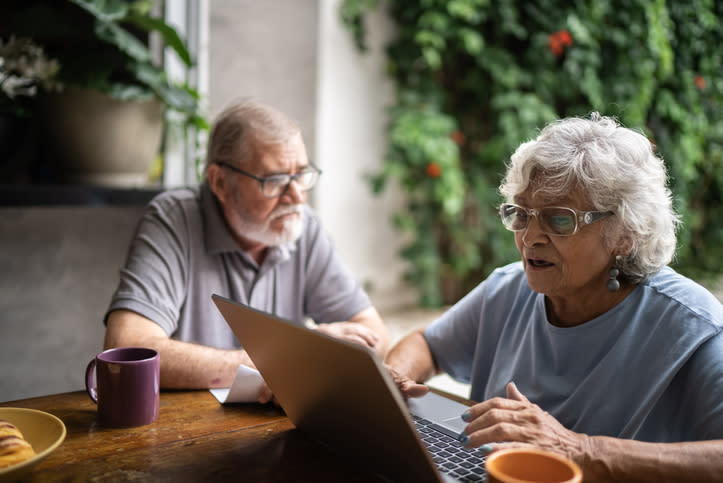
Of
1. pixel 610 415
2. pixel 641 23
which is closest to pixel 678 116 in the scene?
pixel 641 23

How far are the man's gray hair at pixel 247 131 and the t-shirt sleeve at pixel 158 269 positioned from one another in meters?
0.21

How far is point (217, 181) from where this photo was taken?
1752 millimetres

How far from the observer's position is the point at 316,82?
151 inches

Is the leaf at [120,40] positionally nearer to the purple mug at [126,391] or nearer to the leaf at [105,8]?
the leaf at [105,8]

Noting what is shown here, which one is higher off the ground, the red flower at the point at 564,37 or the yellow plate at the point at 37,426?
the red flower at the point at 564,37

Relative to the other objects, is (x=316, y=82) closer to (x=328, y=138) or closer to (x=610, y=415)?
(x=328, y=138)

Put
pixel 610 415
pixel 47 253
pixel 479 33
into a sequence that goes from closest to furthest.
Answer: pixel 610 415 → pixel 47 253 → pixel 479 33

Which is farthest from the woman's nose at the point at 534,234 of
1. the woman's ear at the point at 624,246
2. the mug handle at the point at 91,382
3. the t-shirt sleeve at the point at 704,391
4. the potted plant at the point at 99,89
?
the potted plant at the point at 99,89

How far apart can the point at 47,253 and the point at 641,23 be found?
3.98 m

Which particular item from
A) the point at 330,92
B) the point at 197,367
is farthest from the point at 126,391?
the point at 330,92

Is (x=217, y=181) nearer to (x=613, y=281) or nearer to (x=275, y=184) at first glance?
(x=275, y=184)

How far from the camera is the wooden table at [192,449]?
34.5 inches

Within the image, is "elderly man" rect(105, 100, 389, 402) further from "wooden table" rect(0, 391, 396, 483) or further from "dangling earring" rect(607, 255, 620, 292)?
"dangling earring" rect(607, 255, 620, 292)

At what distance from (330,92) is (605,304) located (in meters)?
3.02
